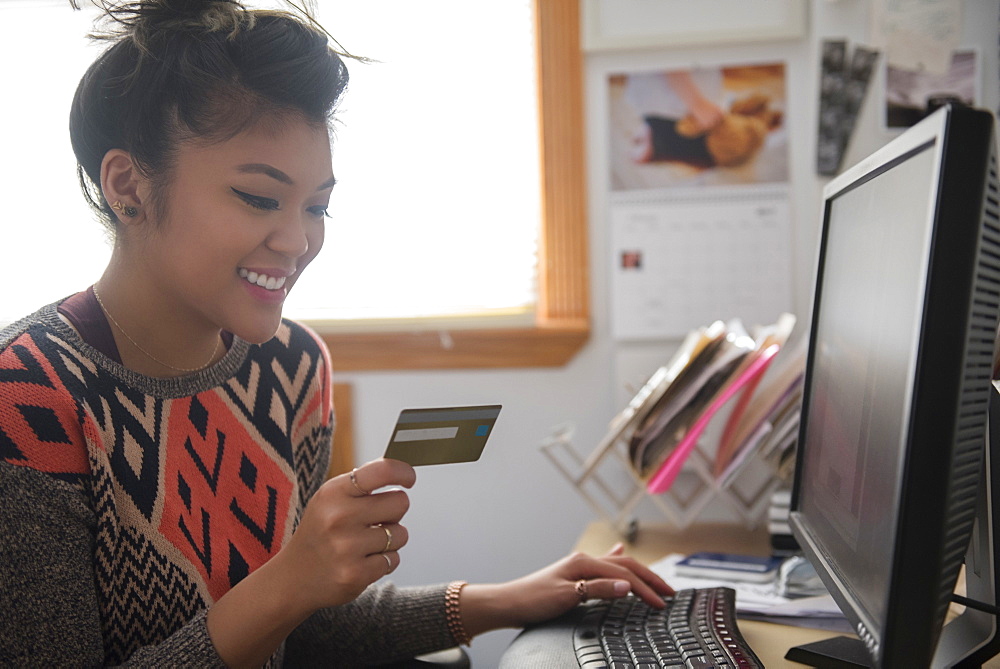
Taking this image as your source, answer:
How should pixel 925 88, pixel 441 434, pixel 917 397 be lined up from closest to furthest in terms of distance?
pixel 917 397, pixel 441 434, pixel 925 88

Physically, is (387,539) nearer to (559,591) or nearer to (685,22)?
(559,591)

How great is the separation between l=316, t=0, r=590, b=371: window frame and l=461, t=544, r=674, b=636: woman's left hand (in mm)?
906

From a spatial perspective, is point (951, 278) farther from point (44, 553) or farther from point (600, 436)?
point (600, 436)

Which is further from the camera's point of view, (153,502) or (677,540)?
(677,540)

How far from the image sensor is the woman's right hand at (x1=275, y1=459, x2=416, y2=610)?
76cm

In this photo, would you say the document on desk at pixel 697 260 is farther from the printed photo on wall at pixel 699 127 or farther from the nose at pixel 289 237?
the nose at pixel 289 237

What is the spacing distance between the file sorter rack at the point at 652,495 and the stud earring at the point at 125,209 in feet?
2.79

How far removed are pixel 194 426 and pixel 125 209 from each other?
26cm

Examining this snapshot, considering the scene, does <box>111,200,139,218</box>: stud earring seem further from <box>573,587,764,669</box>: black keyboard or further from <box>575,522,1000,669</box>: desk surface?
<box>575,522,1000,669</box>: desk surface

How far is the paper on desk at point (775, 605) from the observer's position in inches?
39.2

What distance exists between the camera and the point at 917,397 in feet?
1.61

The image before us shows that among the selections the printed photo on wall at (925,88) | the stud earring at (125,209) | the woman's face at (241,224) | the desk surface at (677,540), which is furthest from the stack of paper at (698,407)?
the stud earring at (125,209)

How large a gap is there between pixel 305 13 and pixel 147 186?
284 mm

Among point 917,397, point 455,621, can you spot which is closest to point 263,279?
point 455,621
